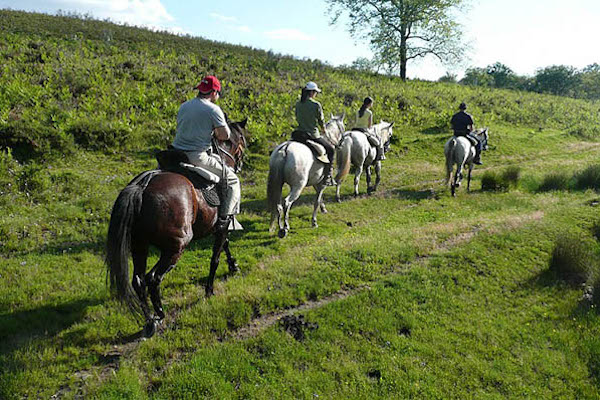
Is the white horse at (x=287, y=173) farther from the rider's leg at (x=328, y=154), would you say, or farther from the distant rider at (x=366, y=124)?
the distant rider at (x=366, y=124)

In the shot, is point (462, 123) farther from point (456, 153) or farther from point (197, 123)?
point (197, 123)

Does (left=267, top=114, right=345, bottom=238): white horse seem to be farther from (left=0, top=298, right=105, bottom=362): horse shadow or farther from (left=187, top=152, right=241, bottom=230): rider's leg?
(left=0, top=298, right=105, bottom=362): horse shadow

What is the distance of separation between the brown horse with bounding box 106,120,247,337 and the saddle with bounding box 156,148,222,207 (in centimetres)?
25

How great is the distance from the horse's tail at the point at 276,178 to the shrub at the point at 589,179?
1490 cm

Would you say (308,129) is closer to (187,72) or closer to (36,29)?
(187,72)

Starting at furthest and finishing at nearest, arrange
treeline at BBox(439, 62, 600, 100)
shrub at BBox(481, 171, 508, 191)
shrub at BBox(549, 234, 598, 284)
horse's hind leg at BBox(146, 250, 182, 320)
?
treeline at BBox(439, 62, 600, 100), shrub at BBox(481, 171, 508, 191), shrub at BBox(549, 234, 598, 284), horse's hind leg at BBox(146, 250, 182, 320)

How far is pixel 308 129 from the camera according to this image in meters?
10.7

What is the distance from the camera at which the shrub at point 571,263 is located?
912 cm

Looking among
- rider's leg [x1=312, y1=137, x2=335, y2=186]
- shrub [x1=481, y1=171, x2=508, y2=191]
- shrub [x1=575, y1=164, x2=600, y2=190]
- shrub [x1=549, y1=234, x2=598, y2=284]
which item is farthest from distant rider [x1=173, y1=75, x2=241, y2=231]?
shrub [x1=575, y1=164, x2=600, y2=190]

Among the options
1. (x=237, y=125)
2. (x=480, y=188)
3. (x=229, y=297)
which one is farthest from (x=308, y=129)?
(x=480, y=188)

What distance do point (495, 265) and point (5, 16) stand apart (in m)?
38.3

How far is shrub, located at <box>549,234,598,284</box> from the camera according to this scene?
912 centimetres

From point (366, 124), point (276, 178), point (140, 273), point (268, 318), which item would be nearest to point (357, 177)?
point (366, 124)

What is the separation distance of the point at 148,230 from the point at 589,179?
63.2ft
